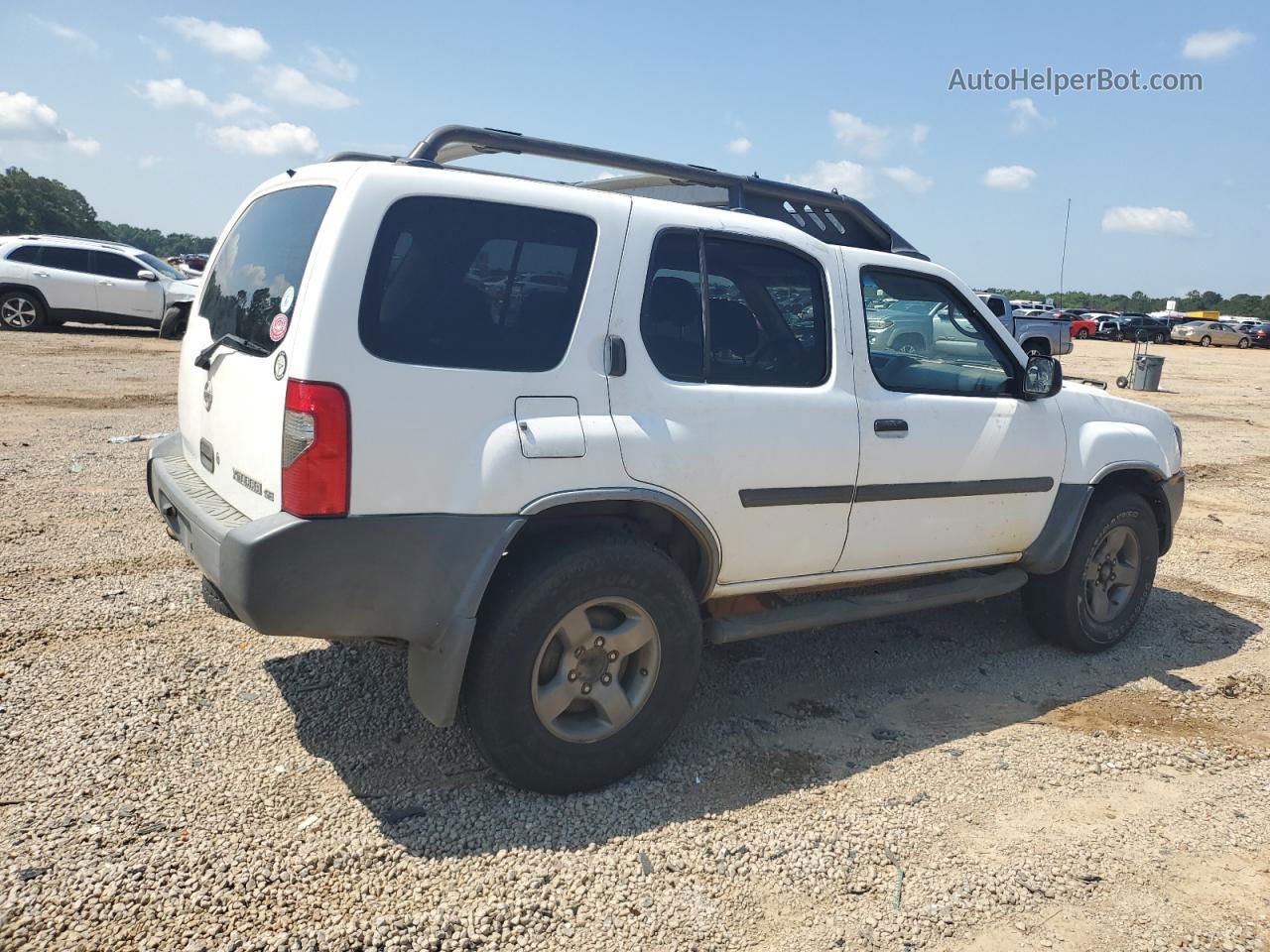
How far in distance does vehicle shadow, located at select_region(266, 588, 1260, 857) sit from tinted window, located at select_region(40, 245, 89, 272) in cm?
1611

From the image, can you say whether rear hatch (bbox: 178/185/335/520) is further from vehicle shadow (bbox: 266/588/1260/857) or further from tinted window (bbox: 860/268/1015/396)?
tinted window (bbox: 860/268/1015/396)

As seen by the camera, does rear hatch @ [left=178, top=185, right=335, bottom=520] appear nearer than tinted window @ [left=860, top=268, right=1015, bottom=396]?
Yes

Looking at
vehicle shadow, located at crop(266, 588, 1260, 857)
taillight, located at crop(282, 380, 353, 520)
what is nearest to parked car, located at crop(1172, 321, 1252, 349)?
vehicle shadow, located at crop(266, 588, 1260, 857)

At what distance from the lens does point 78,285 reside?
1712 cm

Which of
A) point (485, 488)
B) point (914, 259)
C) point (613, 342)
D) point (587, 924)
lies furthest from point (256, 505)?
point (914, 259)

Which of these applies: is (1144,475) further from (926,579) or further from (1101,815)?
(1101,815)

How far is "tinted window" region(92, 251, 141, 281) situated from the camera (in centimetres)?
1720

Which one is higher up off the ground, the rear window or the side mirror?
the rear window

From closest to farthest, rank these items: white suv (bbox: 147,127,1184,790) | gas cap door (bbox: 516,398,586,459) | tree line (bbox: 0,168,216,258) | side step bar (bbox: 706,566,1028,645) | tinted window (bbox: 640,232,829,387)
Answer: white suv (bbox: 147,127,1184,790) → gas cap door (bbox: 516,398,586,459) → tinted window (bbox: 640,232,829,387) → side step bar (bbox: 706,566,1028,645) → tree line (bbox: 0,168,216,258)

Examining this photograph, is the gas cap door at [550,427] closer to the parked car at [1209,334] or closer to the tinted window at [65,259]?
the tinted window at [65,259]

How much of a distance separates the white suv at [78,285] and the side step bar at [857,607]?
624 inches

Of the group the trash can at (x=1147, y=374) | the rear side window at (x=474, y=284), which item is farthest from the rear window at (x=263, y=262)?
the trash can at (x=1147, y=374)

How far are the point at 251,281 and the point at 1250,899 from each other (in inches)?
152

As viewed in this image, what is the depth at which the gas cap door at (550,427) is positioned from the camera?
2975 millimetres
